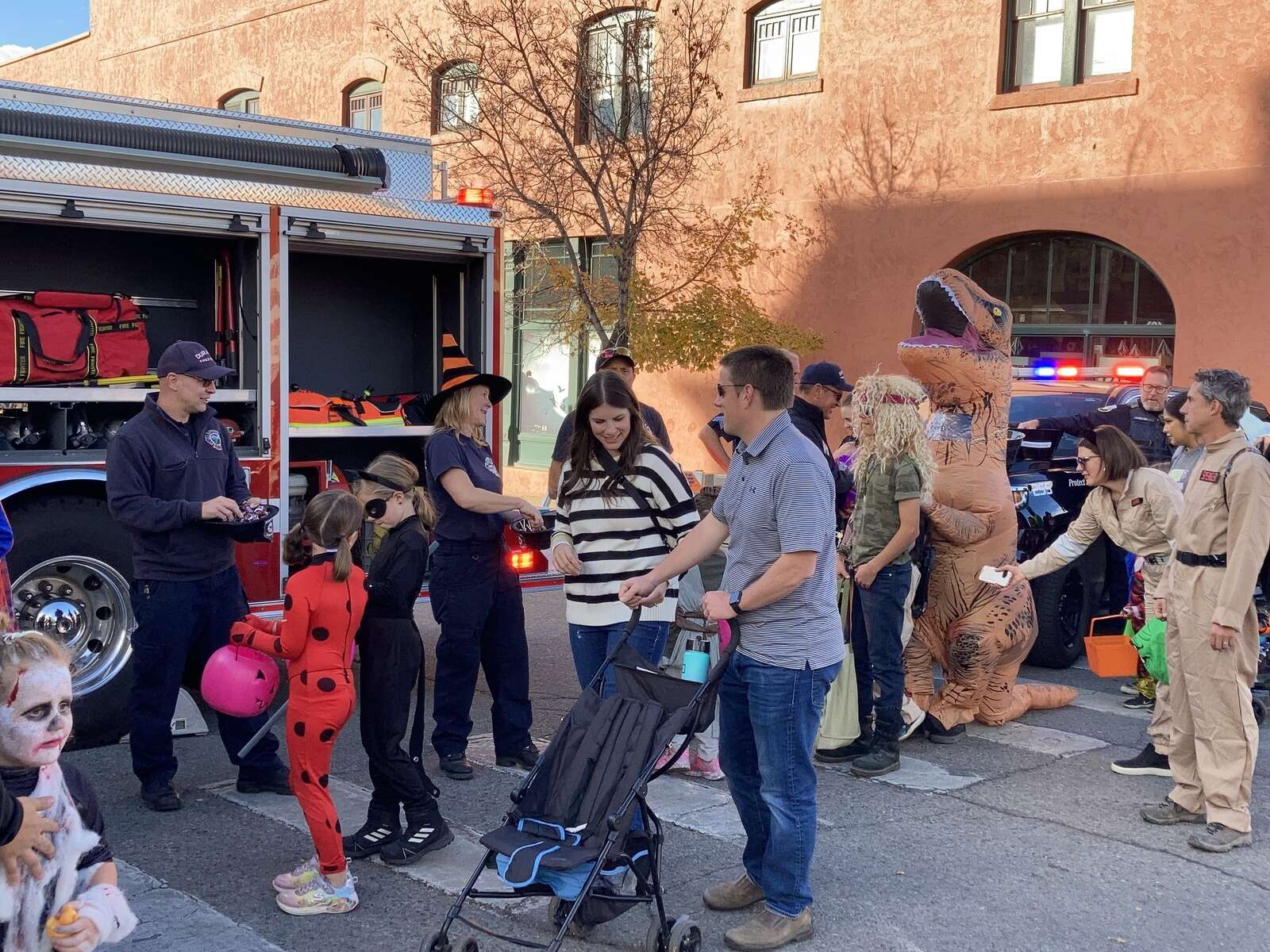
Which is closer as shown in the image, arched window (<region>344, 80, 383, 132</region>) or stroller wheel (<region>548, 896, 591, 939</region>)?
stroller wheel (<region>548, 896, 591, 939</region>)

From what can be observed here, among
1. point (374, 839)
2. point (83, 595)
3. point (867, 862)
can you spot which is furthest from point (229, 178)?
point (867, 862)

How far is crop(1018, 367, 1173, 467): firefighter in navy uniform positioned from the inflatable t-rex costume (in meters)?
2.91

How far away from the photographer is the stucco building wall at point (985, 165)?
39.9ft

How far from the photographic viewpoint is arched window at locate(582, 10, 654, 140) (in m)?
13.5

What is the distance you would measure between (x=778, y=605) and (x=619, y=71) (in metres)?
11.1

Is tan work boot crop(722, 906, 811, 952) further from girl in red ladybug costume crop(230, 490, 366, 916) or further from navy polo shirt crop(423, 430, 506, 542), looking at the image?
navy polo shirt crop(423, 430, 506, 542)

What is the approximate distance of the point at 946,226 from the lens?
557 inches

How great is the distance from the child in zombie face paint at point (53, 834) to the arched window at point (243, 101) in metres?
21.2

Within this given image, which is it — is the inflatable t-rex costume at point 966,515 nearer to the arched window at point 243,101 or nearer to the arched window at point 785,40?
the arched window at point 785,40

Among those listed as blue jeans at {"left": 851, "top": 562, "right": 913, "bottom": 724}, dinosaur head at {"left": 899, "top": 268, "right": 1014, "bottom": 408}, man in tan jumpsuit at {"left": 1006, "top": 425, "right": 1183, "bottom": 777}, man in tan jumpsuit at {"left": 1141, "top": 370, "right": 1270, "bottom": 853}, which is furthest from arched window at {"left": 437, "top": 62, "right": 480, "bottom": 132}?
man in tan jumpsuit at {"left": 1141, "top": 370, "right": 1270, "bottom": 853}

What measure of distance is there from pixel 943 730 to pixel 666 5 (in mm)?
11086

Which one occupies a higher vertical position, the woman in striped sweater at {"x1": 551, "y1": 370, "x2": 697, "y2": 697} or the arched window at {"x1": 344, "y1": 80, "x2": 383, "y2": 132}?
the arched window at {"x1": 344, "y1": 80, "x2": 383, "y2": 132}

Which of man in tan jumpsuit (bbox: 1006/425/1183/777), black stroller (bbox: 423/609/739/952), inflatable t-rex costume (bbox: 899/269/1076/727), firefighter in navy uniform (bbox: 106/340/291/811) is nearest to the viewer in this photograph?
black stroller (bbox: 423/609/739/952)

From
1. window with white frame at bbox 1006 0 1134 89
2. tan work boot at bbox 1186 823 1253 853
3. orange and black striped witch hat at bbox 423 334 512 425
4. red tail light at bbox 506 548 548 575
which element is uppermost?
window with white frame at bbox 1006 0 1134 89
